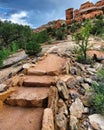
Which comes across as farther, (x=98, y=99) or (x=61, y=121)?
(x=98, y=99)

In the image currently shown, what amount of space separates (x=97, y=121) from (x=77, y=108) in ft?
2.70

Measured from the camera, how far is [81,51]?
12.6 metres

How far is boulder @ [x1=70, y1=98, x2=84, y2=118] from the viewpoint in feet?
22.3

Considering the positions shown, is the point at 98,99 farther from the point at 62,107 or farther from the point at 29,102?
the point at 29,102

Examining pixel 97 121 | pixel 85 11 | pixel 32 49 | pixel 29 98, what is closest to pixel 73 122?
pixel 97 121

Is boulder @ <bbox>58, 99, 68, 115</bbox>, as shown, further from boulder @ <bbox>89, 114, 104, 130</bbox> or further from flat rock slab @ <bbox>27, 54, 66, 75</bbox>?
flat rock slab @ <bbox>27, 54, 66, 75</bbox>

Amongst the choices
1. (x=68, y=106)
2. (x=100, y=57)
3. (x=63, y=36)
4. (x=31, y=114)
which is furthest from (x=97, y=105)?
(x=63, y=36)

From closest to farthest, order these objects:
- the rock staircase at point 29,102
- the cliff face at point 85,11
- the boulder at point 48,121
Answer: the boulder at point 48,121
the rock staircase at point 29,102
the cliff face at point 85,11

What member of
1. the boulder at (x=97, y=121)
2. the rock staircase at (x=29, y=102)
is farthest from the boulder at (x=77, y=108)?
the rock staircase at (x=29, y=102)

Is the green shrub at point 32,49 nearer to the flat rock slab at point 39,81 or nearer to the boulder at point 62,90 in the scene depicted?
the flat rock slab at point 39,81

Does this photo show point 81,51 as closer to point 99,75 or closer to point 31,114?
point 99,75

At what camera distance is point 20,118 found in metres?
6.83

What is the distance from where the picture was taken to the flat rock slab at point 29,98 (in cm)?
741

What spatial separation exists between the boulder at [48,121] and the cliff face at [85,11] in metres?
32.7
